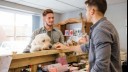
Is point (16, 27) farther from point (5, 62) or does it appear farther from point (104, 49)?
point (104, 49)

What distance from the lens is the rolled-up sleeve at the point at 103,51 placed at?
0.93m

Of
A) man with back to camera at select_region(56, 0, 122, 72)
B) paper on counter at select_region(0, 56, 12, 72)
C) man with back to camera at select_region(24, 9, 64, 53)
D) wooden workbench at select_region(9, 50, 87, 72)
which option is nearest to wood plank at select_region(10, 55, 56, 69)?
wooden workbench at select_region(9, 50, 87, 72)

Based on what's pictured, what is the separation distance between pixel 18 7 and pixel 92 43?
3.18 metres

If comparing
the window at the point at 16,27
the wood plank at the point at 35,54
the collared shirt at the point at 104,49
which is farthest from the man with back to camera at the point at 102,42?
the window at the point at 16,27

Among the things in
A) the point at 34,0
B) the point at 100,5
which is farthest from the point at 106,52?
the point at 34,0

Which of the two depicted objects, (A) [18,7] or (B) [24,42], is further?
(B) [24,42]

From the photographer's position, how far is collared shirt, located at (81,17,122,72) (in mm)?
929

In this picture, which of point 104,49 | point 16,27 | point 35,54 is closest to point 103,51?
point 104,49

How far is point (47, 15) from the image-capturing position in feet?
6.09

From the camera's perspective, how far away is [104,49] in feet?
3.04

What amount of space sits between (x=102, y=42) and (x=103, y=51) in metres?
0.06

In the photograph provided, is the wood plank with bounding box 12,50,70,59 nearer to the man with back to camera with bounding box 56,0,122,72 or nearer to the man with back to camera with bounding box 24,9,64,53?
the man with back to camera with bounding box 24,9,64,53

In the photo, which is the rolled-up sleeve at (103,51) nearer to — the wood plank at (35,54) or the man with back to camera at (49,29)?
the wood plank at (35,54)

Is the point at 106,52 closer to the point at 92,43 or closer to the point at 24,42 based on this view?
the point at 92,43
